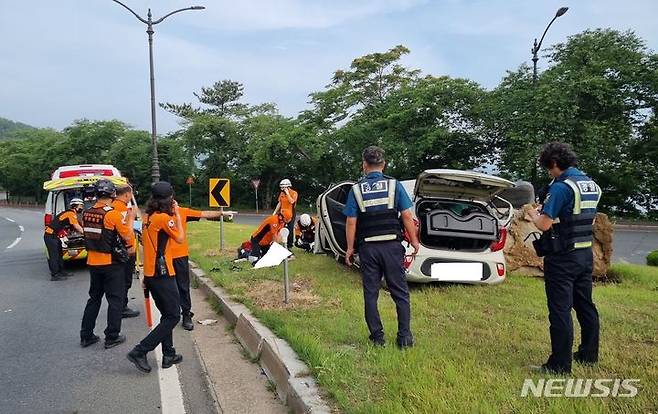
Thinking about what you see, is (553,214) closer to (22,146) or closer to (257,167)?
(257,167)

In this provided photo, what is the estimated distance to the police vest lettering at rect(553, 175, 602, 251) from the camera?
362cm

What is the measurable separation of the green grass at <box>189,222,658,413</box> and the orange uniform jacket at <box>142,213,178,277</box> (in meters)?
1.30

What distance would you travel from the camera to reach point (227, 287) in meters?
7.19

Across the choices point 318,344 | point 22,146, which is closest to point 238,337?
point 318,344

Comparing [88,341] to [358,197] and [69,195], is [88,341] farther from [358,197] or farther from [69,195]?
[69,195]

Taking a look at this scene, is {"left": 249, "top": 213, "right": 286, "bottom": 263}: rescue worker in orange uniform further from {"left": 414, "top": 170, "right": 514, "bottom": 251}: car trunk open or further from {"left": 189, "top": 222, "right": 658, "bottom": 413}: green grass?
{"left": 414, "top": 170, "right": 514, "bottom": 251}: car trunk open

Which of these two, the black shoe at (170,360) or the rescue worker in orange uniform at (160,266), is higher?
the rescue worker in orange uniform at (160,266)

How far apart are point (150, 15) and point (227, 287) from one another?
13814 mm

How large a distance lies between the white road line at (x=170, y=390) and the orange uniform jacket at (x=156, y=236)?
850 mm

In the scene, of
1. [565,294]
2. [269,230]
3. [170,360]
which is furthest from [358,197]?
[269,230]

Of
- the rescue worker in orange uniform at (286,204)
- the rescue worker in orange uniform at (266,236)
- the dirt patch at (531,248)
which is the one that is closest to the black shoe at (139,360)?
the rescue worker in orange uniform at (266,236)

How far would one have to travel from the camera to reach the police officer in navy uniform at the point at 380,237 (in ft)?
14.4

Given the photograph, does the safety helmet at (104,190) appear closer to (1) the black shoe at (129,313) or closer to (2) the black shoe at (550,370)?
(1) the black shoe at (129,313)

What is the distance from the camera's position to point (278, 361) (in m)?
4.18
